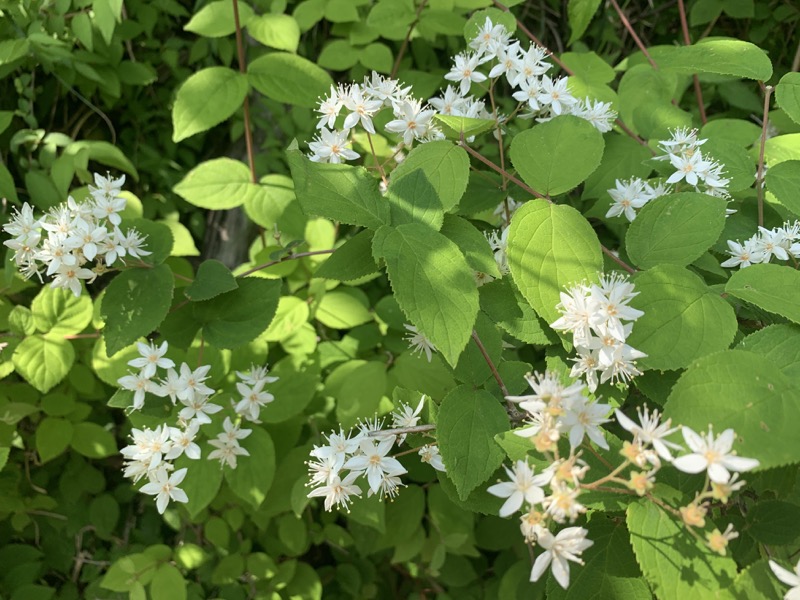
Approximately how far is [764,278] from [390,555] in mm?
1719

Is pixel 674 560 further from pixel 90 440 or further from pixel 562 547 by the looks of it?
pixel 90 440

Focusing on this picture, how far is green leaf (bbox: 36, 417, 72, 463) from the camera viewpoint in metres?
1.75

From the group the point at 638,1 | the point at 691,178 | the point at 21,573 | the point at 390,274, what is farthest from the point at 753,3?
the point at 21,573

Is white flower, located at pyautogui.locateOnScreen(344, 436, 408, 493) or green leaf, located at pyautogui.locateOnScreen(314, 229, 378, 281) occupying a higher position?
green leaf, located at pyautogui.locateOnScreen(314, 229, 378, 281)

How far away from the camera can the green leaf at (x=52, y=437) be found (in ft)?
5.76

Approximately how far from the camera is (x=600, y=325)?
914mm

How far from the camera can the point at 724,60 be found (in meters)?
1.13

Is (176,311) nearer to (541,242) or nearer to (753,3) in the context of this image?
(541,242)

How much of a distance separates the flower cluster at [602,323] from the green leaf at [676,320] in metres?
0.03

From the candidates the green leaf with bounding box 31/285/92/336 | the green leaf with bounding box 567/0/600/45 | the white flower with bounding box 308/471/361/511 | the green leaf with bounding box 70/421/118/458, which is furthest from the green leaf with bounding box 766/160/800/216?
the green leaf with bounding box 70/421/118/458

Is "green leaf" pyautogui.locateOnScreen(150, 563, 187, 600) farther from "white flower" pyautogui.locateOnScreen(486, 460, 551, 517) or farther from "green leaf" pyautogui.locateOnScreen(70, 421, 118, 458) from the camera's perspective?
"white flower" pyautogui.locateOnScreen(486, 460, 551, 517)

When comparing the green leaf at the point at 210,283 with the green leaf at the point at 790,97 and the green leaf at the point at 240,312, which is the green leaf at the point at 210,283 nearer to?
the green leaf at the point at 240,312

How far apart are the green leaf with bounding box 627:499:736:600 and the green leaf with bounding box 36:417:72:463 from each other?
1671 mm

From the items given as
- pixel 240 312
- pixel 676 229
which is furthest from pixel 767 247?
pixel 240 312
